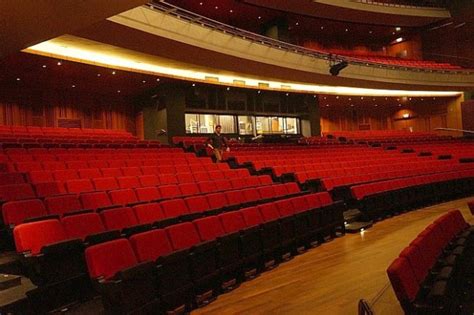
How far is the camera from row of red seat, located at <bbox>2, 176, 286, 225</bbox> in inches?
Answer: 73.1

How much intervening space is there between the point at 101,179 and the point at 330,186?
1.88 metres

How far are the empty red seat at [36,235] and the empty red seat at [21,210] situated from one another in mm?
258

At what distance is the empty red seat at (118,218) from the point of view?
189cm

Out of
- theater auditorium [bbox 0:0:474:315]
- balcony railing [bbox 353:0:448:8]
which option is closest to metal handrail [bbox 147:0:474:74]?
theater auditorium [bbox 0:0:474:315]

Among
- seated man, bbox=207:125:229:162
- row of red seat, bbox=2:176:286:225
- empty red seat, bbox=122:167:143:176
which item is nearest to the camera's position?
row of red seat, bbox=2:176:286:225

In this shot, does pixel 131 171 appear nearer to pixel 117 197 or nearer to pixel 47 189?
pixel 117 197

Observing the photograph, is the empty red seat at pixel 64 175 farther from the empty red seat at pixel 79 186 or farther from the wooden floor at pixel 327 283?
the wooden floor at pixel 327 283

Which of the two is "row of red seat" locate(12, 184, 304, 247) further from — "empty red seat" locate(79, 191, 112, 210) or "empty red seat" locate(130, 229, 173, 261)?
"empty red seat" locate(130, 229, 173, 261)

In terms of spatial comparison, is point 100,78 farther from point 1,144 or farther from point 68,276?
point 68,276

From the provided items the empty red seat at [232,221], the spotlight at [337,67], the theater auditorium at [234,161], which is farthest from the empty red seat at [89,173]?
the spotlight at [337,67]

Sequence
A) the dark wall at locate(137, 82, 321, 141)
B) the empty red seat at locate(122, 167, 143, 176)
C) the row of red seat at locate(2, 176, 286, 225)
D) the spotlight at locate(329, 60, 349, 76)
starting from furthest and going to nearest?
the spotlight at locate(329, 60, 349, 76) → the dark wall at locate(137, 82, 321, 141) → the empty red seat at locate(122, 167, 143, 176) → the row of red seat at locate(2, 176, 286, 225)

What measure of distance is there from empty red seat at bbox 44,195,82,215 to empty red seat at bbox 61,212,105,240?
23cm

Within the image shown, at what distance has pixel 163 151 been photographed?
4.32 m

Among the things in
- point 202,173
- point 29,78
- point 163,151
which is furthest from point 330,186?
point 29,78
